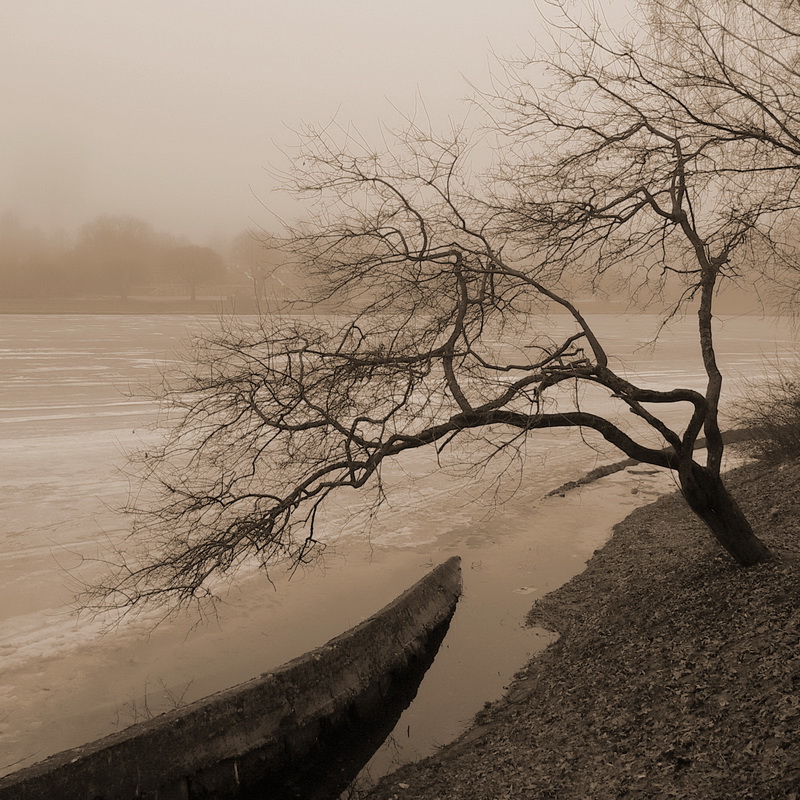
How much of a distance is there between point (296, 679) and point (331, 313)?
13.0ft

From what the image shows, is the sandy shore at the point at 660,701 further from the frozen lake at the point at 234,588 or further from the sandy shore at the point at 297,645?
the frozen lake at the point at 234,588

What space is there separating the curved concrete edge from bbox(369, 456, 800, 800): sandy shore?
4.32ft

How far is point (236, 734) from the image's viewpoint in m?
7.55

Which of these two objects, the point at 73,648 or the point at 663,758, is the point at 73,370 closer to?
the point at 73,648

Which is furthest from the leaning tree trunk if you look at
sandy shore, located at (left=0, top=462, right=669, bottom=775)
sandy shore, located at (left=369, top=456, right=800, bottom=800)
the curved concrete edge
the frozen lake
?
the curved concrete edge

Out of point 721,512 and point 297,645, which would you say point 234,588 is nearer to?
point 297,645

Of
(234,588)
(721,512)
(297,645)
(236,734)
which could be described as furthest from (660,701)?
(234,588)

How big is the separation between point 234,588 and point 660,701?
7.66 m

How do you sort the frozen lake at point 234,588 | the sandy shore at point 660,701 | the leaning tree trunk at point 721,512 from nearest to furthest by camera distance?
the sandy shore at point 660,701
the leaning tree trunk at point 721,512
the frozen lake at point 234,588

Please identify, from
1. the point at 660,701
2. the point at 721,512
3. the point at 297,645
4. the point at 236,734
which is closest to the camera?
the point at 660,701

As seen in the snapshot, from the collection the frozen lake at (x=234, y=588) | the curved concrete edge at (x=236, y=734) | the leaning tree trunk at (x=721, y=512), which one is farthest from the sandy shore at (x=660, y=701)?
the curved concrete edge at (x=236, y=734)

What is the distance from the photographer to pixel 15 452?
1938 cm

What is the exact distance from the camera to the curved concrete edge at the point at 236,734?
6668 millimetres

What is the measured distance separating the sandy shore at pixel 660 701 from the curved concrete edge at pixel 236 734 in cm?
132
